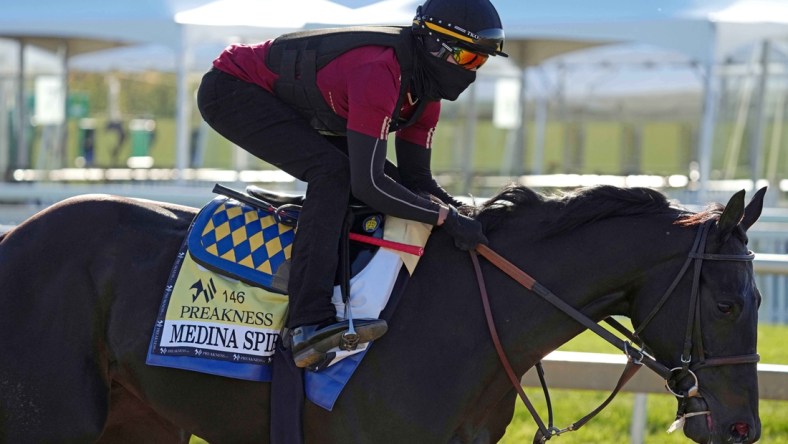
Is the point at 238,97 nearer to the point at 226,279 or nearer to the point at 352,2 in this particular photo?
the point at 226,279

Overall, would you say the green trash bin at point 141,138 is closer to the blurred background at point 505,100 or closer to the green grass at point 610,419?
the blurred background at point 505,100

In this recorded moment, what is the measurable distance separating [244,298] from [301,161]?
55cm

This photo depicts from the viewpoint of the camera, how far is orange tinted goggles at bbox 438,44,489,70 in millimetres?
4027

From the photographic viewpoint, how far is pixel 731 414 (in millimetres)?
3877

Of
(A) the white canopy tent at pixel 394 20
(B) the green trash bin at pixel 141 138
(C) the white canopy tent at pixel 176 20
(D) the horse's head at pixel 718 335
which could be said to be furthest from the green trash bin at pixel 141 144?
(D) the horse's head at pixel 718 335

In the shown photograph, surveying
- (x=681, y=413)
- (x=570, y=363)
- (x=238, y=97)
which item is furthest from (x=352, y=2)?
(x=681, y=413)

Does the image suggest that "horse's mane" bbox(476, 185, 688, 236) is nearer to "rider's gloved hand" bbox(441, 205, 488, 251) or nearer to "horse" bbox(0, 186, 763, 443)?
"horse" bbox(0, 186, 763, 443)

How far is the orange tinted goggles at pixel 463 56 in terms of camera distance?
4.03 meters

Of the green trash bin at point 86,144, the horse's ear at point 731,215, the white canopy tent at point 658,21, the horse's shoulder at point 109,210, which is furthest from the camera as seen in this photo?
the green trash bin at point 86,144

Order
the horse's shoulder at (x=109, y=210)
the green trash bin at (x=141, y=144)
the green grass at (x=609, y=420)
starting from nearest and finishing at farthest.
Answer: the horse's shoulder at (x=109, y=210) → the green grass at (x=609, y=420) → the green trash bin at (x=141, y=144)

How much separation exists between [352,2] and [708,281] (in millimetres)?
8920

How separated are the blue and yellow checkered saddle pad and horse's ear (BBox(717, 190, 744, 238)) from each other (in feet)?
5.15

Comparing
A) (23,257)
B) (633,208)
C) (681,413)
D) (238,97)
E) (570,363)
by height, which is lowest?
(570,363)

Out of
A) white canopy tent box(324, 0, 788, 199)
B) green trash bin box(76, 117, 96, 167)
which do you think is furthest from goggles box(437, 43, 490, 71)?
green trash bin box(76, 117, 96, 167)
